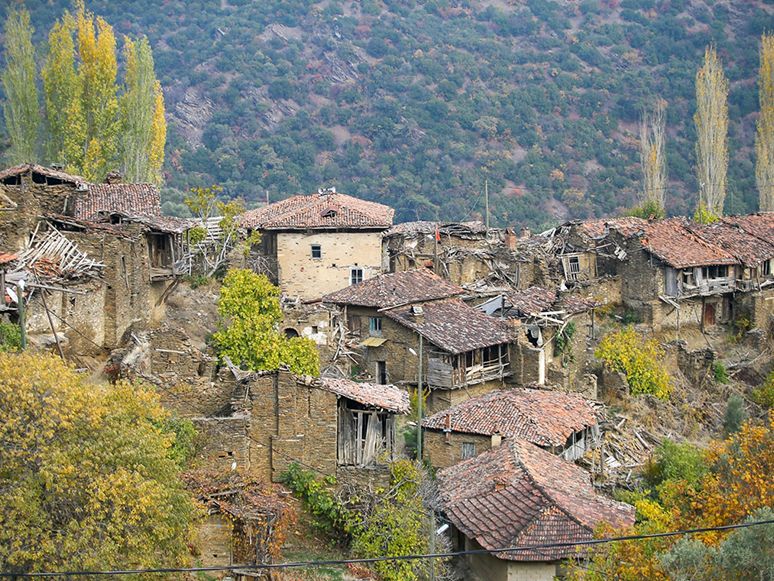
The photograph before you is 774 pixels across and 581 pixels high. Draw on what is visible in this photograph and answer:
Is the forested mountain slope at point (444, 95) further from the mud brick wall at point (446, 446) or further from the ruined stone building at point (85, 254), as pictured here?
the mud brick wall at point (446, 446)

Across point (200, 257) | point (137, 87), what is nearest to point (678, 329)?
point (200, 257)

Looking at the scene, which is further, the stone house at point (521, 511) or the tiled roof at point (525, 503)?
the tiled roof at point (525, 503)

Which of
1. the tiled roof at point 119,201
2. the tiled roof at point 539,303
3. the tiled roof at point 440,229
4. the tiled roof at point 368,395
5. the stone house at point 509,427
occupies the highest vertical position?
the tiled roof at point 440,229

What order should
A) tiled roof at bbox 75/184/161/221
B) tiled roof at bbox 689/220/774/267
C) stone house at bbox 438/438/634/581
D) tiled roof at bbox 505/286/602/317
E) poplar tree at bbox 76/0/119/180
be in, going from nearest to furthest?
1. stone house at bbox 438/438/634/581
2. tiled roof at bbox 75/184/161/221
3. tiled roof at bbox 505/286/602/317
4. poplar tree at bbox 76/0/119/180
5. tiled roof at bbox 689/220/774/267

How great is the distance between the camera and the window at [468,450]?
88.8 feet

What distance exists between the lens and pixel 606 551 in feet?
58.4

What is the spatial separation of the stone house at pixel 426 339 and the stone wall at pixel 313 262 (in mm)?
4479

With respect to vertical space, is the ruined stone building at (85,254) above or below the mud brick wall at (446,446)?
above

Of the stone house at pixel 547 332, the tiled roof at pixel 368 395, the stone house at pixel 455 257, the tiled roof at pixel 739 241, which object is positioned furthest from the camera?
the tiled roof at pixel 739 241

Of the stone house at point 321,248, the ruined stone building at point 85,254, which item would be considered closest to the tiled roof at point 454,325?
the stone house at point 321,248

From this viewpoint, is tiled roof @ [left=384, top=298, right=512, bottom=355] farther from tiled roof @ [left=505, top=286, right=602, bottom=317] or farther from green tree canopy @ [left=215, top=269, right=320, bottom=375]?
green tree canopy @ [left=215, top=269, right=320, bottom=375]

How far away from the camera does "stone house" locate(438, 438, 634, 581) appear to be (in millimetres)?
19766

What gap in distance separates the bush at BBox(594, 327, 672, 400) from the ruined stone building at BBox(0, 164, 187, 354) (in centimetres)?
1824

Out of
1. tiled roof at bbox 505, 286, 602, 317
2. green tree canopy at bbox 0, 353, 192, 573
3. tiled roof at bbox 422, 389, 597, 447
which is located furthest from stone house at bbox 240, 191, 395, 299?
green tree canopy at bbox 0, 353, 192, 573
